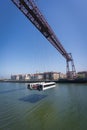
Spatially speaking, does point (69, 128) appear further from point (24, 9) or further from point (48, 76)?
point (48, 76)

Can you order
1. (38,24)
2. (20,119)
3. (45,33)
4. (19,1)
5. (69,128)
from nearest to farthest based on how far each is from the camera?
1. (69,128)
2. (20,119)
3. (19,1)
4. (38,24)
5. (45,33)

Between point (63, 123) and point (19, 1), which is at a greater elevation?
point (19, 1)

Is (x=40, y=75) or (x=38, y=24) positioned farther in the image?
(x=40, y=75)

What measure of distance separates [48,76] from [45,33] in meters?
73.2

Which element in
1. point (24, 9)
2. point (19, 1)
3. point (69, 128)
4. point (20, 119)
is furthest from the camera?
point (24, 9)

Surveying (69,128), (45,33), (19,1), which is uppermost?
(19,1)

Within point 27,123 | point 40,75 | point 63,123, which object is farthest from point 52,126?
point 40,75

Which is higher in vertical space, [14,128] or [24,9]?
[24,9]

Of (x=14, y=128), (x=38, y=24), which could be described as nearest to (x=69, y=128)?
(x=14, y=128)

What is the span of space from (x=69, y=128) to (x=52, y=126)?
2.63 ft

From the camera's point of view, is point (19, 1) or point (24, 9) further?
point (24, 9)

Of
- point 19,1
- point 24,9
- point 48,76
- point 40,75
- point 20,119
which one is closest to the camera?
point 20,119

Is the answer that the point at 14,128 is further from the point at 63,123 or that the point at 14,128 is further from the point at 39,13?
the point at 39,13

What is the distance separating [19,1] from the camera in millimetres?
13258
